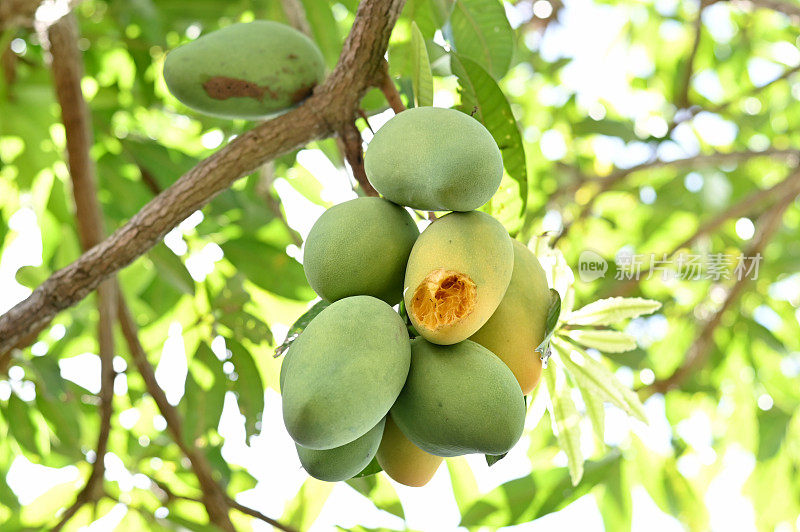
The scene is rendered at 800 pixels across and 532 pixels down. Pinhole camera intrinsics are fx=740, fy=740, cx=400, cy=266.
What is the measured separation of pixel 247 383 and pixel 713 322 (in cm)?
178

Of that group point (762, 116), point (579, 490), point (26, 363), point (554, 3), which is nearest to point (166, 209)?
point (26, 363)

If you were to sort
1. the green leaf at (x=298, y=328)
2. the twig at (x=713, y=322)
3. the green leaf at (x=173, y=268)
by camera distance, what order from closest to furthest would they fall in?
the green leaf at (x=298, y=328) < the green leaf at (x=173, y=268) < the twig at (x=713, y=322)

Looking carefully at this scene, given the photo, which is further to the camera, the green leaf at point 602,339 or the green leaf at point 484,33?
the green leaf at point 484,33

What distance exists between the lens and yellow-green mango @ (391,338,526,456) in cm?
90

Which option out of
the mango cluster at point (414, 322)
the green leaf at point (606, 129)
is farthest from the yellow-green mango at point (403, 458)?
the green leaf at point (606, 129)

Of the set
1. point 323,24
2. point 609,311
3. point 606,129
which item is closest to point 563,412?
point 609,311

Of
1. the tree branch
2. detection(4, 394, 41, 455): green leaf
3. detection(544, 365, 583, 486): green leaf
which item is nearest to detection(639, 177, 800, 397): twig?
detection(544, 365, 583, 486): green leaf

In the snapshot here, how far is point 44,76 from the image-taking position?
2.41m

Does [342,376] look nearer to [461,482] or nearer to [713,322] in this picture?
[461,482]

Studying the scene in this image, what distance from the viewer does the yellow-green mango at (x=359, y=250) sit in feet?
3.22

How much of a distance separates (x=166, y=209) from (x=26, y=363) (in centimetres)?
97

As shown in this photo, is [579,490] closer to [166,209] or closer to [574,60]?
[166,209]

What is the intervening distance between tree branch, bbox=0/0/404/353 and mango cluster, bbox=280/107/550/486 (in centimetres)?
25

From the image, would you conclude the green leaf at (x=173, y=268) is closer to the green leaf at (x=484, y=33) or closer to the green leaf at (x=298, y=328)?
the green leaf at (x=298, y=328)
